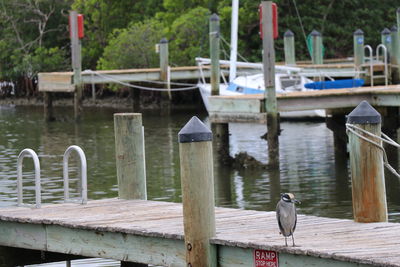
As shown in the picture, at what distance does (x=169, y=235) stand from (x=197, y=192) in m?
0.56

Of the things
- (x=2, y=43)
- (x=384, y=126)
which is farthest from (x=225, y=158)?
(x=2, y=43)

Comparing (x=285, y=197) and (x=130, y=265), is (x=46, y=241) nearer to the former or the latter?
(x=130, y=265)

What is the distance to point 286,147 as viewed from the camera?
2517 centimetres

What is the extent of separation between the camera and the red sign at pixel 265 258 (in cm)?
887

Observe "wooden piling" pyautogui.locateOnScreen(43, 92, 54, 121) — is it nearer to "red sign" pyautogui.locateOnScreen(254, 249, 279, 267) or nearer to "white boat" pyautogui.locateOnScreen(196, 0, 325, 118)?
"white boat" pyautogui.locateOnScreen(196, 0, 325, 118)

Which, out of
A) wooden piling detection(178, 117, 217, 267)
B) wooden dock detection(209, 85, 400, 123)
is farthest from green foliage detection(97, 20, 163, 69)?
wooden piling detection(178, 117, 217, 267)

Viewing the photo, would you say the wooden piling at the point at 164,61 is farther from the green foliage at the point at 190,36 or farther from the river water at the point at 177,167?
the green foliage at the point at 190,36

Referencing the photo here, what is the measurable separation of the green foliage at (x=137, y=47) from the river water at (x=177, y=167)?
18.2 feet

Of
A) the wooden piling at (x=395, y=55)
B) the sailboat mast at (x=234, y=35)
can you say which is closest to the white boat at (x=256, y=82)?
the sailboat mast at (x=234, y=35)

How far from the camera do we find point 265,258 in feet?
29.2

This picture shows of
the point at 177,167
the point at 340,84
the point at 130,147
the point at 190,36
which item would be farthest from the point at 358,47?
the point at 130,147

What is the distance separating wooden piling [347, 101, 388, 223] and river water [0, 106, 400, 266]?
3762 mm

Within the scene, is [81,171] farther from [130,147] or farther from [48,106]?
[48,106]

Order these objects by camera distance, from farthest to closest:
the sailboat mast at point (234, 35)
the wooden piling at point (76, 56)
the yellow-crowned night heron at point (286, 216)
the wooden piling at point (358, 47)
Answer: the sailboat mast at point (234, 35), the wooden piling at point (76, 56), the wooden piling at point (358, 47), the yellow-crowned night heron at point (286, 216)
